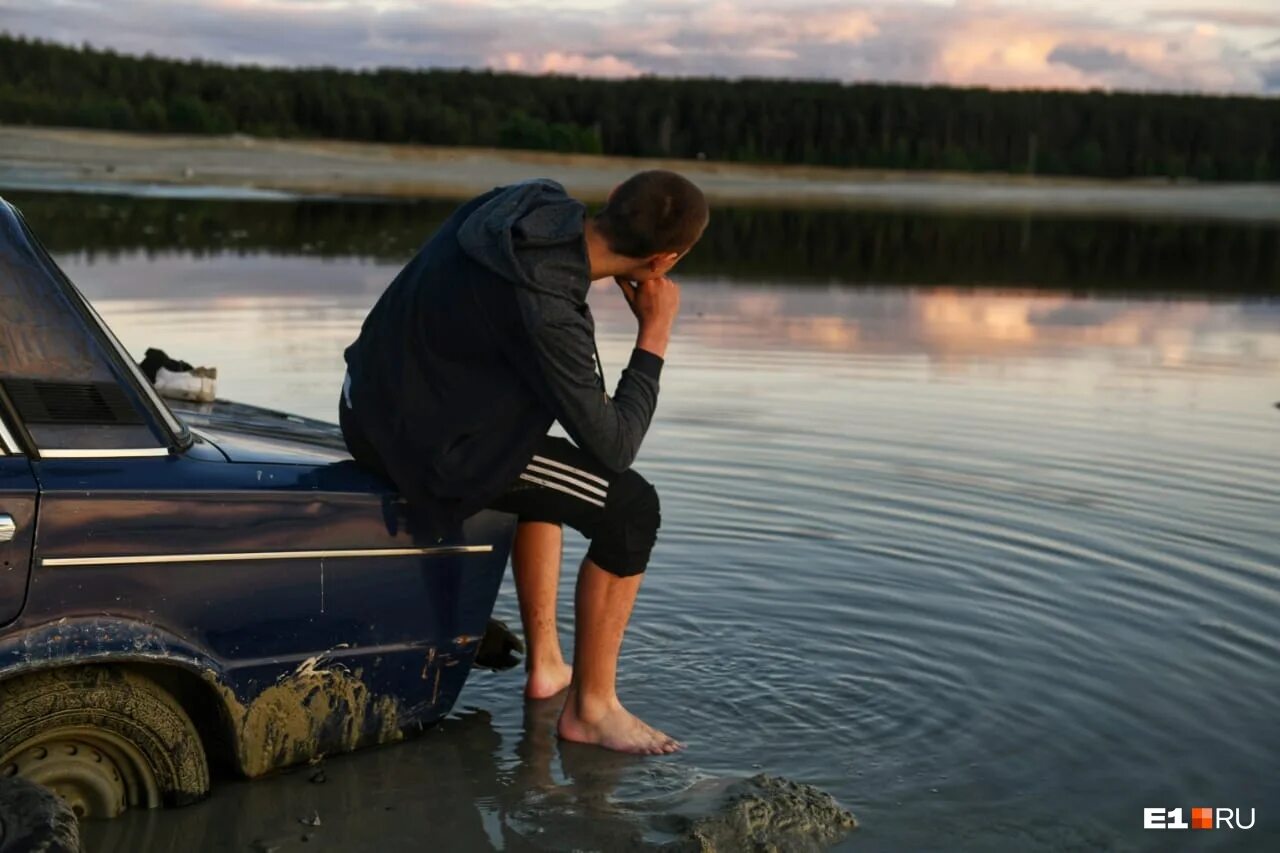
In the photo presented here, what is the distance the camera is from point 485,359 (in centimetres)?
452

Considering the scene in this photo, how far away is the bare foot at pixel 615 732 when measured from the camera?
16.1 feet

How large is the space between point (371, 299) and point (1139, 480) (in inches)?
407

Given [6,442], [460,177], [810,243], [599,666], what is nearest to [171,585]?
[6,442]

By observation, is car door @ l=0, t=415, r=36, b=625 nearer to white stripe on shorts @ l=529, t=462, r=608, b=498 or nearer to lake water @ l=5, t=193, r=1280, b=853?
lake water @ l=5, t=193, r=1280, b=853

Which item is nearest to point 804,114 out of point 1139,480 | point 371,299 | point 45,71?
point 45,71

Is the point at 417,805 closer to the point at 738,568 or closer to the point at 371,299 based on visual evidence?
the point at 738,568

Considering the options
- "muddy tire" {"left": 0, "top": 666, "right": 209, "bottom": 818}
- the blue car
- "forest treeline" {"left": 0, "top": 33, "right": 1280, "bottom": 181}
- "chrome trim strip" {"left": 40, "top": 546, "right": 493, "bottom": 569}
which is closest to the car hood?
the blue car

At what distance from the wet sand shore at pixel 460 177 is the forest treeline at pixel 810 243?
9.32m

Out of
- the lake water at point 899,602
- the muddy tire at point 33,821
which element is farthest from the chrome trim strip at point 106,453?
the lake water at point 899,602

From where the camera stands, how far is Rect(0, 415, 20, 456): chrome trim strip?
12.4 feet

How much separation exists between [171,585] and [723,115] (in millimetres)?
105373

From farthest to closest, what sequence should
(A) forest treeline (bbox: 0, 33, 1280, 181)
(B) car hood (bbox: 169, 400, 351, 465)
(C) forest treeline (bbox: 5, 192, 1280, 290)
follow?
1. (A) forest treeline (bbox: 0, 33, 1280, 181)
2. (C) forest treeline (bbox: 5, 192, 1280, 290)
3. (B) car hood (bbox: 169, 400, 351, 465)

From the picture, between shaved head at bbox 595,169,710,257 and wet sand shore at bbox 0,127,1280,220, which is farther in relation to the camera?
wet sand shore at bbox 0,127,1280,220

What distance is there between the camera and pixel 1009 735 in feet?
17.0
